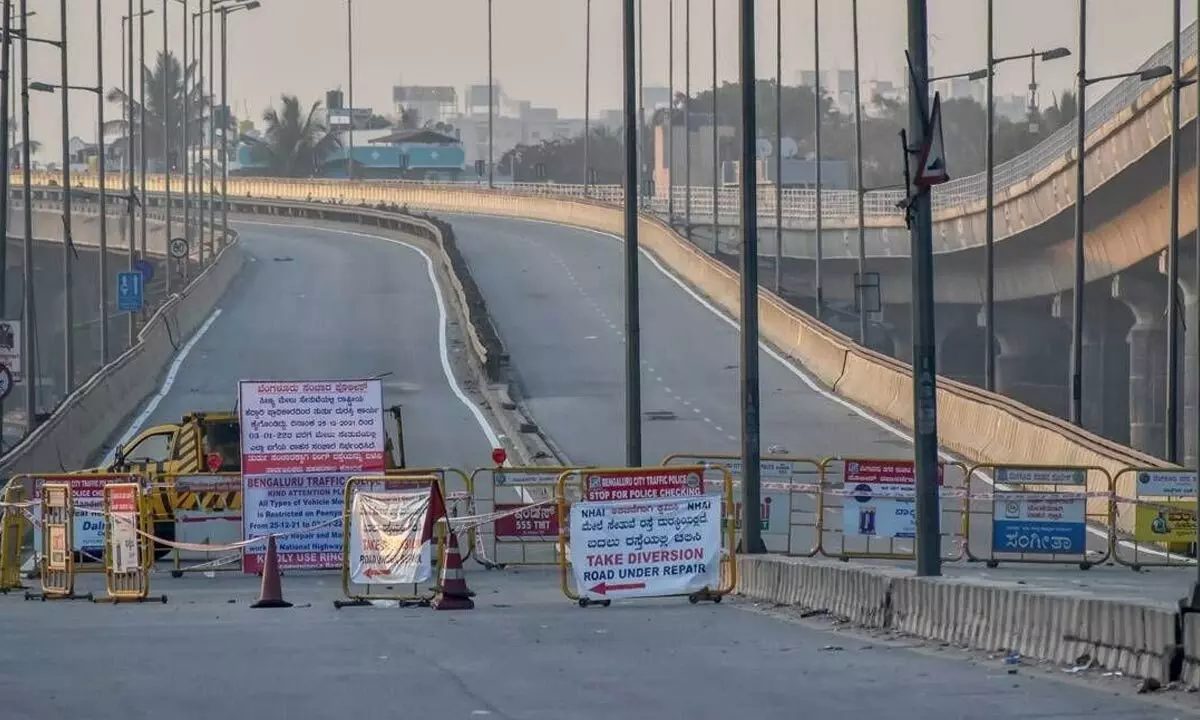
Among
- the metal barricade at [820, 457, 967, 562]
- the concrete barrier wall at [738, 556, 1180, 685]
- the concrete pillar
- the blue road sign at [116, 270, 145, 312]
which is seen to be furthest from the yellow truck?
the concrete pillar

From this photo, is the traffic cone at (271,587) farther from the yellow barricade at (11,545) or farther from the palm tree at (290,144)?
the palm tree at (290,144)

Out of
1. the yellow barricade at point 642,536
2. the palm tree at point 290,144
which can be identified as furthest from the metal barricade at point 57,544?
the palm tree at point 290,144

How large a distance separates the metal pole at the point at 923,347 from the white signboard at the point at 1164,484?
11044mm

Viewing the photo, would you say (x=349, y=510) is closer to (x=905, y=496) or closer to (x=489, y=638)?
(x=489, y=638)

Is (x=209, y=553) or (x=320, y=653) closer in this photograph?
(x=320, y=653)

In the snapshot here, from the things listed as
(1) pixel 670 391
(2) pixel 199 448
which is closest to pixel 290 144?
(1) pixel 670 391

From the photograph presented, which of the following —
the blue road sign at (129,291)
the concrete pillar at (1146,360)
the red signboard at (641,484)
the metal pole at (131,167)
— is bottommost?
the concrete pillar at (1146,360)

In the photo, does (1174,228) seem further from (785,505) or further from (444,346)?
(444,346)

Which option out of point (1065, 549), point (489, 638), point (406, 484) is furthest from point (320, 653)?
point (1065, 549)

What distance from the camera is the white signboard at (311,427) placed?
25578 millimetres

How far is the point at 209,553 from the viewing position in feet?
91.5

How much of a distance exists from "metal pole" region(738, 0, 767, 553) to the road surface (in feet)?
10.6

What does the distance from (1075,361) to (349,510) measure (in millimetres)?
26761

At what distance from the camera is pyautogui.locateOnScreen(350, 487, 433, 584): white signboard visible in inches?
853
